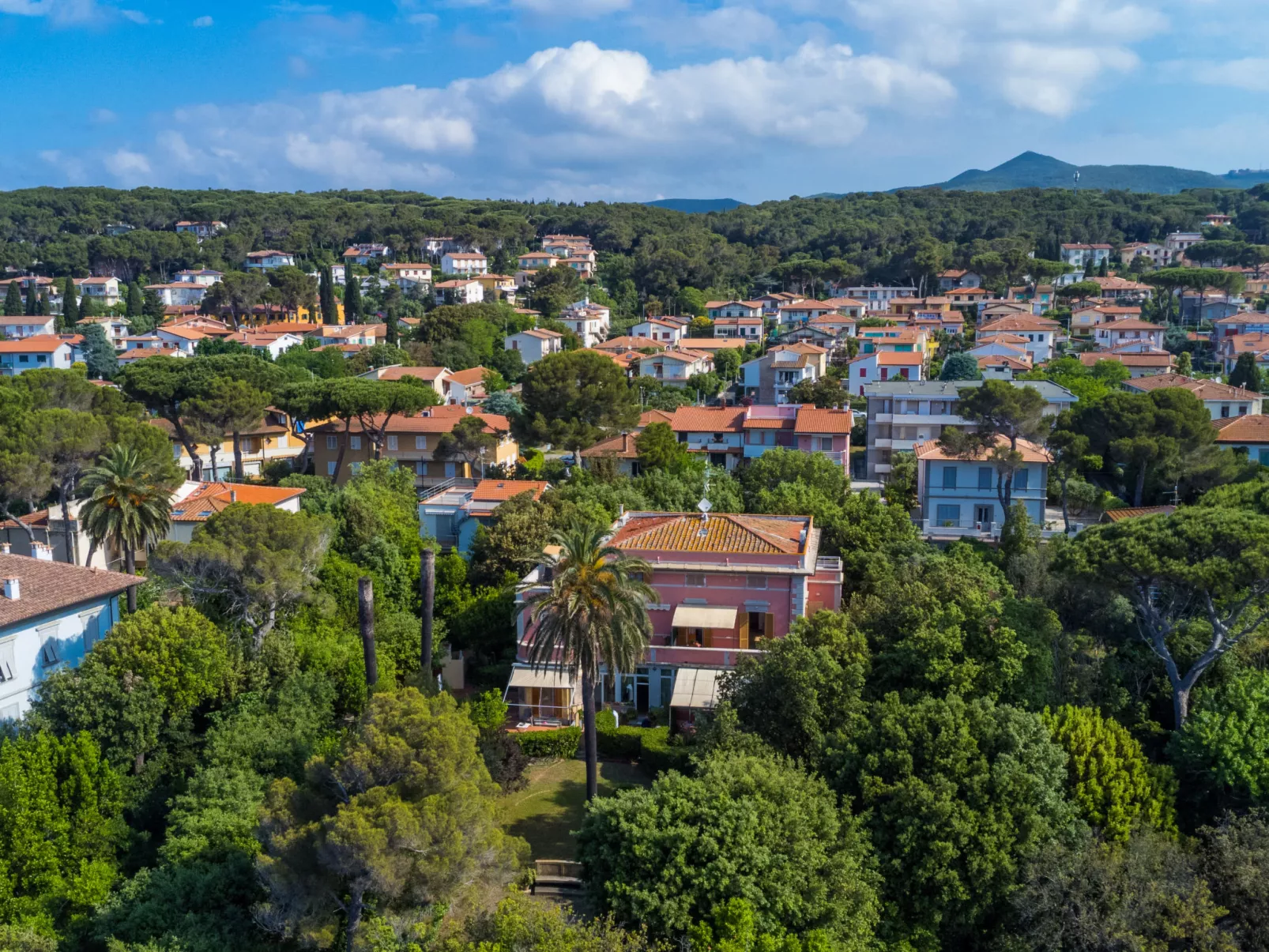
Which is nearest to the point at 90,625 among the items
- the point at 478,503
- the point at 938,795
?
the point at 478,503

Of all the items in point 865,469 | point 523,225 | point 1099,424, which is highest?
point 523,225

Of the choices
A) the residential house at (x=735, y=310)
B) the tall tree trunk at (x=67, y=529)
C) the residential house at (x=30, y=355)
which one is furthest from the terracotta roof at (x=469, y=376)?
the residential house at (x=735, y=310)

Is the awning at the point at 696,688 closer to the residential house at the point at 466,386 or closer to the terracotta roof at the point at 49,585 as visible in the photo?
the terracotta roof at the point at 49,585

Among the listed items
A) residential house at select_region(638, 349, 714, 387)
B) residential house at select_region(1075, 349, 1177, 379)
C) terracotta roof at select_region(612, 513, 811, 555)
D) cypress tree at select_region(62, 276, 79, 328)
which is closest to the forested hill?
cypress tree at select_region(62, 276, 79, 328)

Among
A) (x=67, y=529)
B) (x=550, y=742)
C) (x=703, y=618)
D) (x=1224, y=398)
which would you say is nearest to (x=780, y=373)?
(x=1224, y=398)

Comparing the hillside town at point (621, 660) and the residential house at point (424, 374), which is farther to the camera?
the residential house at point (424, 374)

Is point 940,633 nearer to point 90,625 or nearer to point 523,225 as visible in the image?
point 90,625

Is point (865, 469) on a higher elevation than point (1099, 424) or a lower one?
lower
